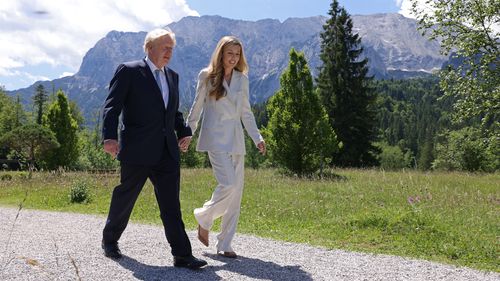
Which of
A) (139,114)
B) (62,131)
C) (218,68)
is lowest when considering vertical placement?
(62,131)

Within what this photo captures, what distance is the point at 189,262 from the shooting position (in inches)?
182

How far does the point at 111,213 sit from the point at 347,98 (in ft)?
113

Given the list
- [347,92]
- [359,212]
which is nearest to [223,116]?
[359,212]

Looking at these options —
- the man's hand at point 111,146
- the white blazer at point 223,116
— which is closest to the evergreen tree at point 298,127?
the white blazer at point 223,116

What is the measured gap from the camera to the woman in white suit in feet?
Result: 17.7

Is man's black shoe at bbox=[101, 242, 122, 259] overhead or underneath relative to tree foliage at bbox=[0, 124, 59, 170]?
overhead

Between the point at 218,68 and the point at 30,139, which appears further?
the point at 30,139

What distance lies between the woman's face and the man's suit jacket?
3.28 ft

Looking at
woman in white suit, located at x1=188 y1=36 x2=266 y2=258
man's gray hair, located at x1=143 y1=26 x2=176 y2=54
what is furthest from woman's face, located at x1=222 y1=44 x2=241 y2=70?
man's gray hair, located at x1=143 y1=26 x2=176 y2=54

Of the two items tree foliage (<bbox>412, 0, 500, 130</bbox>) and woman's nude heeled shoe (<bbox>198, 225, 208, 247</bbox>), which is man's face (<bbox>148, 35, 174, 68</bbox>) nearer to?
woman's nude heeled shoe (<bbox>198, 225, 208, 247</bbox>)

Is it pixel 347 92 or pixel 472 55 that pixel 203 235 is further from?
pixel 347 92

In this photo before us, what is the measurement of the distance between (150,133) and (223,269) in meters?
1.52

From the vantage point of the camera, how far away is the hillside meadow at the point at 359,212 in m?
6.45

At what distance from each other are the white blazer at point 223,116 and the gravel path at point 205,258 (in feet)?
4.09
